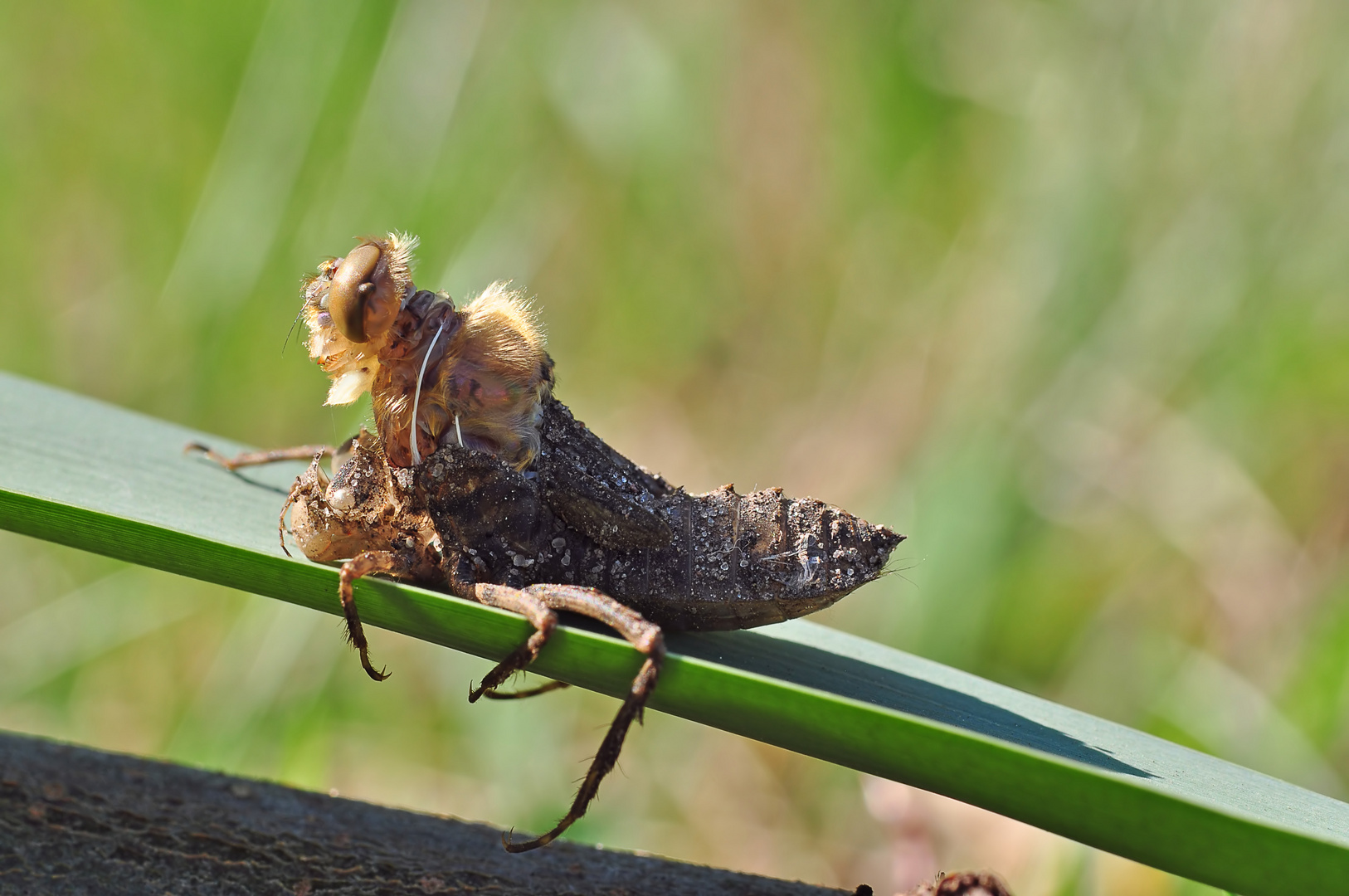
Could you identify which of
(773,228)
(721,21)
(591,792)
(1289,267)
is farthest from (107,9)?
(1289,267)

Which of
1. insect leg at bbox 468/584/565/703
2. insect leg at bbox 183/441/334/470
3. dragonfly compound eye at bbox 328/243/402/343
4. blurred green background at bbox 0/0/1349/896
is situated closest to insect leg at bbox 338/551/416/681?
insect leg at bbox 468/584/565/703

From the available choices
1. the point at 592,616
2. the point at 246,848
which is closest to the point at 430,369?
the point at 592,616

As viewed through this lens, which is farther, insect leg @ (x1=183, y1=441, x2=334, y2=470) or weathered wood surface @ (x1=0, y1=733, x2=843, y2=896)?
insect leg @ (x1=183, y1=441, x2=334, y2=470)

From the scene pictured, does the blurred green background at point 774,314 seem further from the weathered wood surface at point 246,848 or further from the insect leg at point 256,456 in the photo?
the weathered wood surface at point 246,848

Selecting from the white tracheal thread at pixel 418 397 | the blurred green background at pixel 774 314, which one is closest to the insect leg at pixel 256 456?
the white tracheal thread at pixel 418 397

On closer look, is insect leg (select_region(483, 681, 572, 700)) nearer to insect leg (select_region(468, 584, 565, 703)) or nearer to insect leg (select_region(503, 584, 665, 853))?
insect leg (select_region(468, 584, 565, 703))

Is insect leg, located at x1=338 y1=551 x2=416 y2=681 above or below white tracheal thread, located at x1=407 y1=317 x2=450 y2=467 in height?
below
